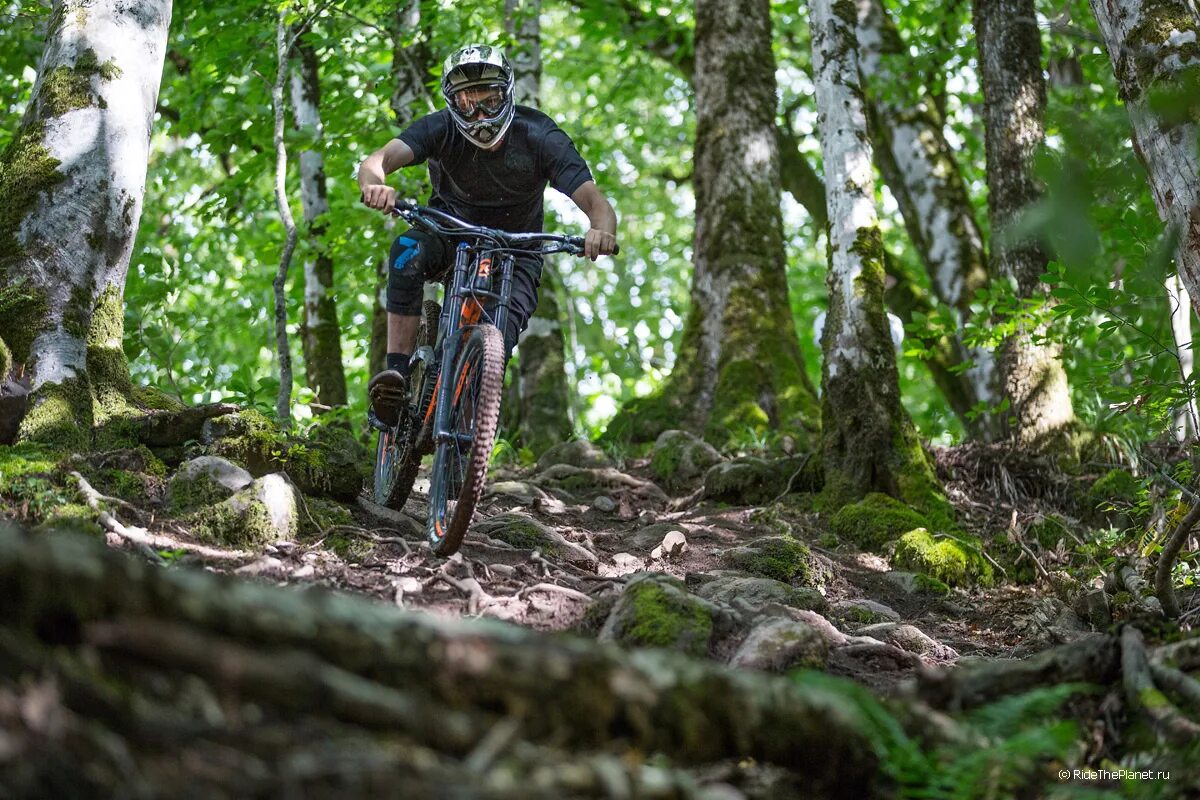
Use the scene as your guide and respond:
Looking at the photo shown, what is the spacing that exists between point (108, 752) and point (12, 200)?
4752 mm

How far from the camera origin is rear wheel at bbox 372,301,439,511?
5941 millimetres

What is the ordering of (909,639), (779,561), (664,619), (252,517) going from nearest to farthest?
(664,619) < (909,639) < (252,517) < (779,561)

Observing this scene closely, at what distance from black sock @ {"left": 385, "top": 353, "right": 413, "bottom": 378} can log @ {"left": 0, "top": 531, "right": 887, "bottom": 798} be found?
4178mm

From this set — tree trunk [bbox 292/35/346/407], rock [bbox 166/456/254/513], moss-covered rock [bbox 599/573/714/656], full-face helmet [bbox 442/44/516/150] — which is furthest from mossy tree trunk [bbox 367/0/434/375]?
moss-covered rock [bbox 599/573/714/656]

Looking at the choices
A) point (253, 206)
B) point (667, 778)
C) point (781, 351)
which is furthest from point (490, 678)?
point (253, 206)

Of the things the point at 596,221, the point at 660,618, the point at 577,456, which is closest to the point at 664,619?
the point at 660,618

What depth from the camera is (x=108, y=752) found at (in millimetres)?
1721

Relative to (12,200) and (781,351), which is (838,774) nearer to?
(12,200)

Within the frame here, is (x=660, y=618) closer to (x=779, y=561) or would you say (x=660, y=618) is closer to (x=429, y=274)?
(x=779, y=561)

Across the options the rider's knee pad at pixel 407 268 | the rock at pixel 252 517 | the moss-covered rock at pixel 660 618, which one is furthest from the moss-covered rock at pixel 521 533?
the moss-covered rock at pixel 660 618

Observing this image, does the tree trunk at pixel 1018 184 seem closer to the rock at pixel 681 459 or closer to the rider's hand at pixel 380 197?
the rock at pixel 681 459

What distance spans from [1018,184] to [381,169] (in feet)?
Result: 19.0

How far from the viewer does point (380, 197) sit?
5250mm

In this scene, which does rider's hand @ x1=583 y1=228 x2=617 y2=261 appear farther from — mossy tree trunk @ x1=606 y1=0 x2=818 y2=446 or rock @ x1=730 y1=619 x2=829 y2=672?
mossy tree trunk @ x1=606 y1=0 x2=818 y2=446
